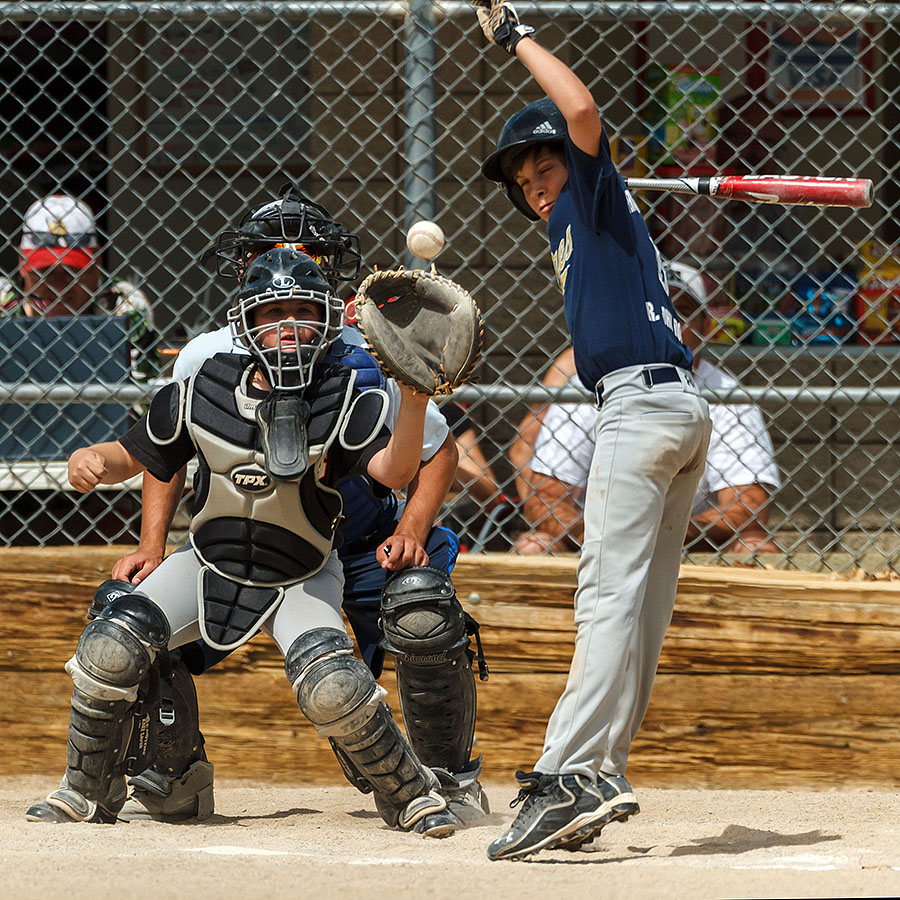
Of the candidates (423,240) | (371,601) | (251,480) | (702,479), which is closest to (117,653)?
(251,480)

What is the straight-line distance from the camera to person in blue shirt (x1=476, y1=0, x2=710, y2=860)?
2.79 m

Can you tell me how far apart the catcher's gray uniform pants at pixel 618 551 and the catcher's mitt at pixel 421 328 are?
1.21 feet

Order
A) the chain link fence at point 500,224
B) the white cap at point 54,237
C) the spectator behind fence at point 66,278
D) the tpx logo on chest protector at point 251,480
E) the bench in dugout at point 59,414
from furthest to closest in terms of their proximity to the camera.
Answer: the white cap at point 54,237 < the spectator behind fence at point 66,278 < the bench in dugout at point 59,414 < the chain link fence at point 500,224 < the tpx logo on chest protector at point 251,480

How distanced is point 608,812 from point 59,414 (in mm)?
2379

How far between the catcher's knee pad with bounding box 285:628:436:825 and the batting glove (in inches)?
54.8

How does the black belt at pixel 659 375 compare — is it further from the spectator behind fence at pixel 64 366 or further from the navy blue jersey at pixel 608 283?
the spectator behind fence at pixel 64 366

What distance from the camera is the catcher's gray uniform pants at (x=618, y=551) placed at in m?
2.80

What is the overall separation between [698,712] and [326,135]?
284cm

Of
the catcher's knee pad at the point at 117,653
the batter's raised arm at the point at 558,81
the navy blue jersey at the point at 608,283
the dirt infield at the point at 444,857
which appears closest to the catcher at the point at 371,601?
the dirt infield at the point at 444,857

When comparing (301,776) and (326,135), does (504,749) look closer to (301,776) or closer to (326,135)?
(301,776)

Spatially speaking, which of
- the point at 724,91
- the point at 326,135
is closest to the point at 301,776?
the point at 326,135

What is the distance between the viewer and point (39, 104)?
648cm

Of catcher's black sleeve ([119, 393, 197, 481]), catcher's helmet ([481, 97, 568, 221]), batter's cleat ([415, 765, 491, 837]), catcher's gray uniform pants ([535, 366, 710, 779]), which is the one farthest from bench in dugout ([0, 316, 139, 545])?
catcher's gray uniform pants ([535, 366, 710, 779])

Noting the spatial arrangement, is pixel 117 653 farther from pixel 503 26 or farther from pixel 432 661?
pixel 503 26
